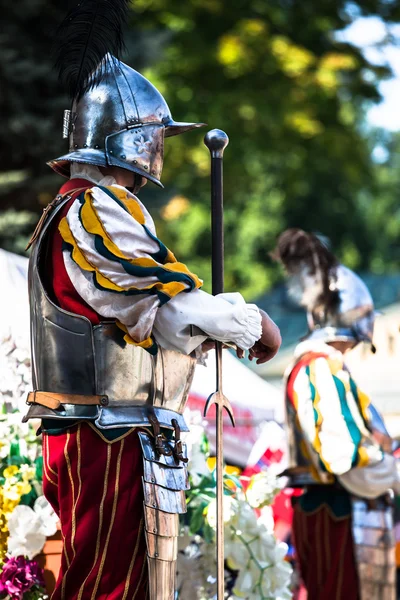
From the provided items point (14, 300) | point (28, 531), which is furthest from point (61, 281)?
point (14, 300)

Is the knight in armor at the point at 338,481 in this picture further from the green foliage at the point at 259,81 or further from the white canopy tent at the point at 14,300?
the green foliage at the point at 259,81

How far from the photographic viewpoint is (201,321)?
344cm

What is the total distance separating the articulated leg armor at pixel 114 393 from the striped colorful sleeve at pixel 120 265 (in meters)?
0.08

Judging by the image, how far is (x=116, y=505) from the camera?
3445mm

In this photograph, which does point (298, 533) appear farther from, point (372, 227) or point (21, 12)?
point (372, 227)

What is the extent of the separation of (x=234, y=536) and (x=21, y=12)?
6.87 metres

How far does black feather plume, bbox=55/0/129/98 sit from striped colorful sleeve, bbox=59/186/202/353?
49 cm

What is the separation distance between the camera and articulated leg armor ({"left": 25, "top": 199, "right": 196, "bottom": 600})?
344cm

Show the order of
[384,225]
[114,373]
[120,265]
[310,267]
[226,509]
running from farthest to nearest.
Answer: [384,225] → [310,267] → [226,509] → [114,373] → [120,265]

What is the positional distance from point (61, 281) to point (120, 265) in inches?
9.7

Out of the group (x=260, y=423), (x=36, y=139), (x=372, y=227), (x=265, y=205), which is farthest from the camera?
(x=372, y=227)

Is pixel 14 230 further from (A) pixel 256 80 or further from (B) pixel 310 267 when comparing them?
(A) pixel 256 80

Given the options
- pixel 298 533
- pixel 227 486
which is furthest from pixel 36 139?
pixel 227 486

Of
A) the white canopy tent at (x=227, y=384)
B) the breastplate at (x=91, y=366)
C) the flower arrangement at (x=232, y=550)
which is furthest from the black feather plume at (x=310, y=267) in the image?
the breastplate at (x=91, y=366)
